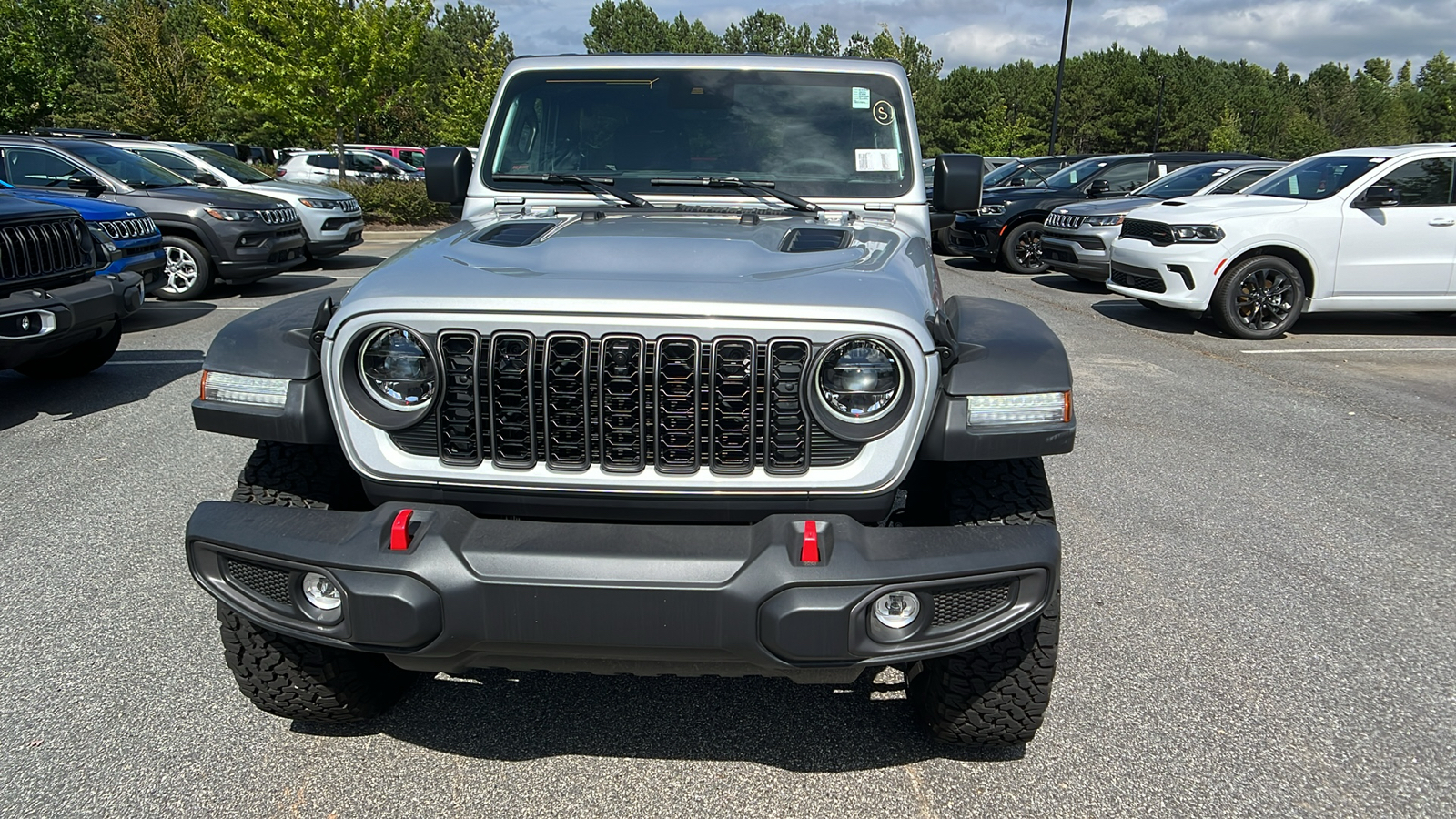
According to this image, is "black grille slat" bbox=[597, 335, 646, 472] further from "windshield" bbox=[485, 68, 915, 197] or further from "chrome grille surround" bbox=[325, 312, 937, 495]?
"windshield" bbox=[485, 68, 915, 197]

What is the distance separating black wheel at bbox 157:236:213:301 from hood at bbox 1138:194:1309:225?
943cm

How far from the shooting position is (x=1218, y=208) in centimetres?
902

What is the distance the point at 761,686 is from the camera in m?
3.05

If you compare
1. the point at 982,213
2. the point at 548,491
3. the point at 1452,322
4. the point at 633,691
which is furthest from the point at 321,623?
the point at 982,213

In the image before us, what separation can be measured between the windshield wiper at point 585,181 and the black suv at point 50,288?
139 inches

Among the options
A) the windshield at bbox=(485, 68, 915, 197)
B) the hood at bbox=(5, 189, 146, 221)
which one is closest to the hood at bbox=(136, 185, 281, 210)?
the hood at bbox=(5, 189, 146, 221)

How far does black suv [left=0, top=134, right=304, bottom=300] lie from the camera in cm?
1020

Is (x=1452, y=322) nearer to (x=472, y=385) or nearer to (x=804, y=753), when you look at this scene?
(x=804, y=753)

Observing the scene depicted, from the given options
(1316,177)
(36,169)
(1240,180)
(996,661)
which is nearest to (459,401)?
(996,661)

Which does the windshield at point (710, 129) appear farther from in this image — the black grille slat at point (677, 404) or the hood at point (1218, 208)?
the hood at point (1218, 208)

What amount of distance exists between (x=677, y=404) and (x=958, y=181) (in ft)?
7.13

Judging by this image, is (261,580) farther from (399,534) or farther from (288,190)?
(288,190)

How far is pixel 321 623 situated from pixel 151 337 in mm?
7715

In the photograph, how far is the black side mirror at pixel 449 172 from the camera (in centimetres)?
376
